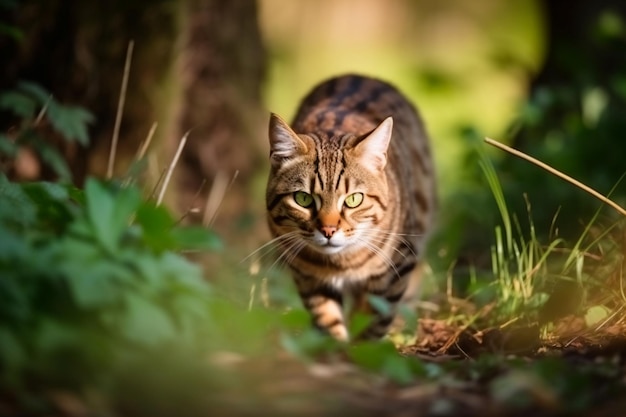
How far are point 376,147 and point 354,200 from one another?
10.1 inches

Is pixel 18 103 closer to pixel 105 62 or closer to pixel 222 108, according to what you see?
pixel 105 62

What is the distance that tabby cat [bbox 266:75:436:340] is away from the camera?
4.14 meters

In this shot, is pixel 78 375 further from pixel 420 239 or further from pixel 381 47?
pixel 381 47

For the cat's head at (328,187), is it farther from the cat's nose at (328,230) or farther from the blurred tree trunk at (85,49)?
the blurred tree trunk at (85,49)

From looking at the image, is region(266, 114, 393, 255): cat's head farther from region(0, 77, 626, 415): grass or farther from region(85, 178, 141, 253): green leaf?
region(85, 178, 141, 253): green leaf

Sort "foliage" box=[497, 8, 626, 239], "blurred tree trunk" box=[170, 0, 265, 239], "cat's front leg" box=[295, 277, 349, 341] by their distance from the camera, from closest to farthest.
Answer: "cat's front leg" box=[295, 277, 349, 341] → "foliage" box=[497, 8, 626, 239] → "blurred tree trunk" box=[170, 0, 265, 239]

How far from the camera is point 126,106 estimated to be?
588cm

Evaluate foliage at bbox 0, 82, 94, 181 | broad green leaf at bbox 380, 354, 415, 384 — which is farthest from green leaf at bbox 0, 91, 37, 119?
broad green leaf at bbox 380, 354, 415, 384


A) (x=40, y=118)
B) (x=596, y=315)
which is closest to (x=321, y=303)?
(x=596, y=315)

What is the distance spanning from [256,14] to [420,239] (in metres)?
3.12

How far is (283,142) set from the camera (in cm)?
420

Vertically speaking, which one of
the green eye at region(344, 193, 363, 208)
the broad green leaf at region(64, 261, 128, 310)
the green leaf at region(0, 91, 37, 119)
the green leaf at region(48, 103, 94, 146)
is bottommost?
the green eye at region(344, 193, 363, 208)

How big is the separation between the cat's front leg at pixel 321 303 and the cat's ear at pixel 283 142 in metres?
0.63

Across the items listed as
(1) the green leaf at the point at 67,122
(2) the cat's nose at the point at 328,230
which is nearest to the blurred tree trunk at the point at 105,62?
(1) the green leaf at the point at 67,122
